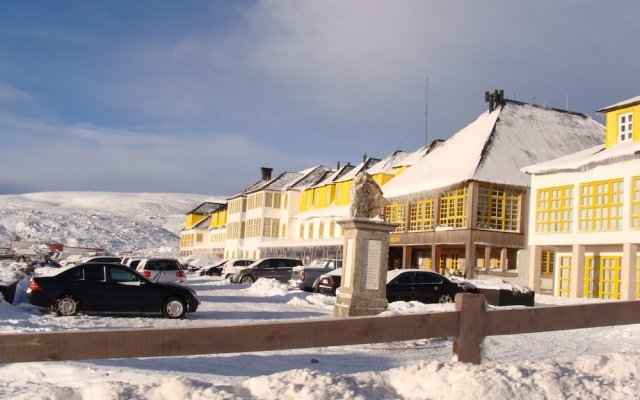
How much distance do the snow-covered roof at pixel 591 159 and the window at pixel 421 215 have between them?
8.46 m

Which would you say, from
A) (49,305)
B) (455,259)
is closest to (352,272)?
(49,305)

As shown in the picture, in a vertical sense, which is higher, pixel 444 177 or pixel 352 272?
pixel 444 177

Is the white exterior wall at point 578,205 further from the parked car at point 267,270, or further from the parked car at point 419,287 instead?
the parked car at point 267,270

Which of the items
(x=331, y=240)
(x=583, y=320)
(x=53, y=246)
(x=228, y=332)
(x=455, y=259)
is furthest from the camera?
(x=53, y=246)

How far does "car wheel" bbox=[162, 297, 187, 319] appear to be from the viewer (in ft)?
56.1

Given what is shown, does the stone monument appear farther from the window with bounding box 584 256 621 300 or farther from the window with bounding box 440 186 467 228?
the window with bounding box 440 186 467 228

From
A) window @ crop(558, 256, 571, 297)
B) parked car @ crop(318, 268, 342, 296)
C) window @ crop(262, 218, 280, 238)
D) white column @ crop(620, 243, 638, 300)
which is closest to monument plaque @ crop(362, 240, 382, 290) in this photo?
parked car @ crop(318, 268, 342, 296)

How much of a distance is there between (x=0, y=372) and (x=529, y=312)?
6.55 metres

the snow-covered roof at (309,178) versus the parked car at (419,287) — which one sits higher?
the snow-covered roof at (309,178)

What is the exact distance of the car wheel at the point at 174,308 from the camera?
1709cm

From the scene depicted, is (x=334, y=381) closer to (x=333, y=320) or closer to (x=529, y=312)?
(x=333, y=320)

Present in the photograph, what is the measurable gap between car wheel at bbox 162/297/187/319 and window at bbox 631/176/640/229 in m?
18.1

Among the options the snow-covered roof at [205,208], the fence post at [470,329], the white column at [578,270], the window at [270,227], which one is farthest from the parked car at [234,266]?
the snow-covered roof at [205,208]

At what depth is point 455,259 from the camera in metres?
40.6
